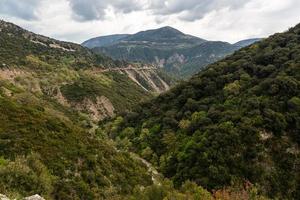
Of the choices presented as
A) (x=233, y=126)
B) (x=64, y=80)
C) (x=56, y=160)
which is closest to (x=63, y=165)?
(x=56, y=160)

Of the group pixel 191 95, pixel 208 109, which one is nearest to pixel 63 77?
pixel 191 95

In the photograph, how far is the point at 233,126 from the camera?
2438 inches

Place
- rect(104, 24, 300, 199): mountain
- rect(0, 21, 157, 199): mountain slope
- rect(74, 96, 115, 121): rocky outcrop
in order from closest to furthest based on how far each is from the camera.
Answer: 1. rect(0, 21, 157, 199): mountain slope
2. rect(104, 24, 300, 199): mountain
3. rect(74, 96, 115, 121): rocky outcrop

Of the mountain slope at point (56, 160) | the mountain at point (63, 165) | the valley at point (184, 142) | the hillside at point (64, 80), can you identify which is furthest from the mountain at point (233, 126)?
the hillside at point (64, 80)

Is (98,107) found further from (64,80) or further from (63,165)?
(63,165)

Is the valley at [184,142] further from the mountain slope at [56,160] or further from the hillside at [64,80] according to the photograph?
the hillside at [64,80]

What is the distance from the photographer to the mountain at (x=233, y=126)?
5481 centimetres

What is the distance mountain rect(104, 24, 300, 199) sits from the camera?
54812 mm

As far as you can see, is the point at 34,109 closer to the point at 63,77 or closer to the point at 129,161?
the point at 129,161

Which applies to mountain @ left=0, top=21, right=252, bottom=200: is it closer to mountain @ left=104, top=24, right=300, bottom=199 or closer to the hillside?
mountain @ left=104, top=24, right=300, bottom=199

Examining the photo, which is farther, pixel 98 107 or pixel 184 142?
pixel 98 107

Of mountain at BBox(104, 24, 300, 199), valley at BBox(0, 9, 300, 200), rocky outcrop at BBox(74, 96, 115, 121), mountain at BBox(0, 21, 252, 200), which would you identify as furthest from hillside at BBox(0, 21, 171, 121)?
mountain at BBox(104, 24, 300, 199)

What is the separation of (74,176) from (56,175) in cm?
220

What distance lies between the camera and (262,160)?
55.7m
